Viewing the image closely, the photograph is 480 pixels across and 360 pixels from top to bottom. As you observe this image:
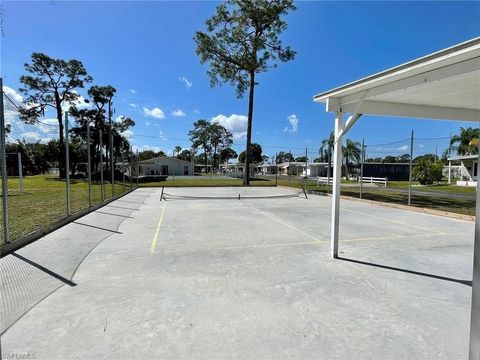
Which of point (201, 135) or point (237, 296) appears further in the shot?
point (201, 135)

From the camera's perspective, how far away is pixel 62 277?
4.27 meters

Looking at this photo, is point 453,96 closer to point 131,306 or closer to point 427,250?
point 427,250

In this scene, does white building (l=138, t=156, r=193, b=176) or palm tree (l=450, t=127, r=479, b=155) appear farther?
white building (l=138, t=156, r=193, b=176)

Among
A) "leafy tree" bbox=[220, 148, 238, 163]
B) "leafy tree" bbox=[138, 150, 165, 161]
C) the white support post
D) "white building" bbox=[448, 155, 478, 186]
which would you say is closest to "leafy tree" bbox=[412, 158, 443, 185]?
"white building" bbox=[448, 155, 478, 186]

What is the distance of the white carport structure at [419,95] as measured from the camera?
10.7 feet

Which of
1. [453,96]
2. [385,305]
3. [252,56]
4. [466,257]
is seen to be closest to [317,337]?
[385,305]

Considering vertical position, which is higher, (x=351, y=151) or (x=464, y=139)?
(x=464, y=139)

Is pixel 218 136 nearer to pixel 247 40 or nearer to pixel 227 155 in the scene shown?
pixel 227 155

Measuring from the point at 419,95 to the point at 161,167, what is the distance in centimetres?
5686

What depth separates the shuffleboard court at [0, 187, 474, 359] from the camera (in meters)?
2.69

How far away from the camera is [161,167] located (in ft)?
195

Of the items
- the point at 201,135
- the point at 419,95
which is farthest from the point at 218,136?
the point at 419,95

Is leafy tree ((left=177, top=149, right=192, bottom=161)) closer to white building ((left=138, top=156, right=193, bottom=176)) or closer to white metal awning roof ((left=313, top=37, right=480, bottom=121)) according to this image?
white building ((left=138, top=156, right=193, bottom=176))

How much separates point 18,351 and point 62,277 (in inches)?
72.2
